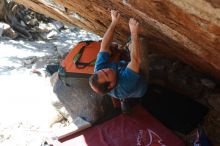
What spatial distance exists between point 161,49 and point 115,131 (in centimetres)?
157

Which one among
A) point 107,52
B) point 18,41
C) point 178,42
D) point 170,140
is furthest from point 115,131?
point 18,41

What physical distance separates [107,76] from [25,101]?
10.6 ft

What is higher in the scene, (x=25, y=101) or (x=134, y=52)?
(x=134, y=52)

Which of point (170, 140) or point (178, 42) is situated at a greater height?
point (178, 42)

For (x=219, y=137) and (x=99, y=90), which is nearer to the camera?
(x=99, y=90)

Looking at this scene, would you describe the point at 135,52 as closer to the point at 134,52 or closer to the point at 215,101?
the point at 134,52

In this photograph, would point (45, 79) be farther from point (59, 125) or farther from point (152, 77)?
point (152, 77)

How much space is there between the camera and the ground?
6.01 metres

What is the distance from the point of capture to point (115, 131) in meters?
5.06

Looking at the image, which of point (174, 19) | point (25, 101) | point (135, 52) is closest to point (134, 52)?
point (135, 52)

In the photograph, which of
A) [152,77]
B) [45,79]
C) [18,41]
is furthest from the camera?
[18,41]

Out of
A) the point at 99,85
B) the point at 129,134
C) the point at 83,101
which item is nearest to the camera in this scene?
the point at 99,85

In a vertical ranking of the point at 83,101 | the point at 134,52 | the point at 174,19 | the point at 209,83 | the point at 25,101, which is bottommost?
the point at 25,101

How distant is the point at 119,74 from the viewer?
14.6 ft
